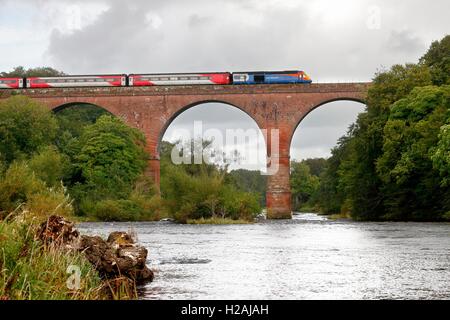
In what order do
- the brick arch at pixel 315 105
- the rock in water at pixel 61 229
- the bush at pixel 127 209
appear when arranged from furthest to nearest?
the brick arch at pixel 315 105, the bush at pixel 127 209, the rock in water at pixel 61 229

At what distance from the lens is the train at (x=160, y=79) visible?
48750 mm

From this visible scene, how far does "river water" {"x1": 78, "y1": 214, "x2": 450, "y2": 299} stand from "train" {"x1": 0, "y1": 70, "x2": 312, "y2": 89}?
24.4 metres

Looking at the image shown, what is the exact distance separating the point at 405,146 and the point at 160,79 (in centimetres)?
1873

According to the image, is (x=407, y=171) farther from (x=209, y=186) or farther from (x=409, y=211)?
(x=209, y=186)

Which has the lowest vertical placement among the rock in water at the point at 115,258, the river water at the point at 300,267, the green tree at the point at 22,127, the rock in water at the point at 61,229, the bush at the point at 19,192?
the river water at the point at 300,267

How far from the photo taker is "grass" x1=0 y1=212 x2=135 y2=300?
812 cm

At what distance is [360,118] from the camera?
42.1 metres

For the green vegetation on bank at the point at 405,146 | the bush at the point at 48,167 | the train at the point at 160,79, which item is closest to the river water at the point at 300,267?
the green vegetation on bank at the point at 405,146

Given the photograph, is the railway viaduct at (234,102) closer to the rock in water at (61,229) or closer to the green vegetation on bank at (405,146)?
the green vegetation on bank at (405,146)

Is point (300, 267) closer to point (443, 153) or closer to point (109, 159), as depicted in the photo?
point (443, 153)

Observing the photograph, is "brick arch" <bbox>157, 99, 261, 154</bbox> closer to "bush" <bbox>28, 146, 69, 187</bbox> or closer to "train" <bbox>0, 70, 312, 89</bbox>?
"train" <bbox>0, 70, 312, 89</bbox>

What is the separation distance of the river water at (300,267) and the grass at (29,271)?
2790mm

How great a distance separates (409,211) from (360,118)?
6320mm

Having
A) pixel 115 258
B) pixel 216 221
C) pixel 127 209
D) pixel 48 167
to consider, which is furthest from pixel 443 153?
pixel 115 258
